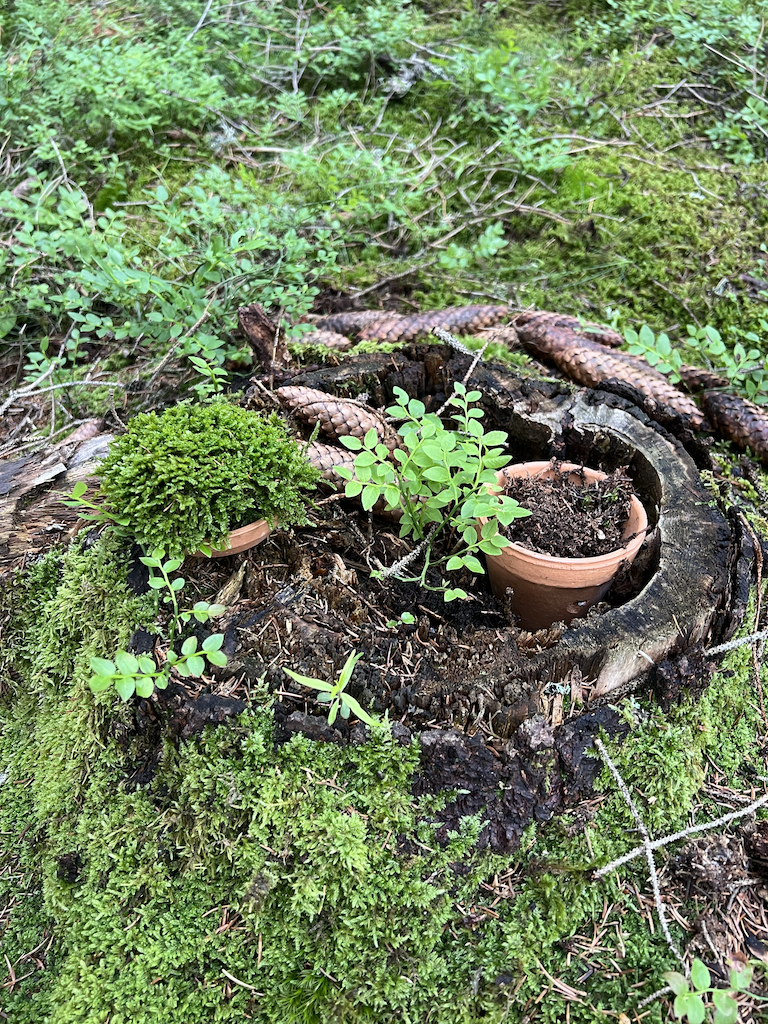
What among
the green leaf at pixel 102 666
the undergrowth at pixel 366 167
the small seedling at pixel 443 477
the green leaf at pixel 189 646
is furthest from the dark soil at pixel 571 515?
the undergrowth at pixel 366 167

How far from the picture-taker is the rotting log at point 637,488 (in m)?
1.98

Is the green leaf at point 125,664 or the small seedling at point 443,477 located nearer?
the green leaf at point 125,664

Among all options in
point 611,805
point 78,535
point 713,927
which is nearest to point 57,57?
point 78,535

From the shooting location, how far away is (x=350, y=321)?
11.8 feet

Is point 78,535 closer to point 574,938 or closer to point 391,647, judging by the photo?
point 391,647

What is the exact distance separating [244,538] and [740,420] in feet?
7.28

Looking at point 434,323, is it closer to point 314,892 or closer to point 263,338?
point 263,338

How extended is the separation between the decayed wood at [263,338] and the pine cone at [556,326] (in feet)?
4.04

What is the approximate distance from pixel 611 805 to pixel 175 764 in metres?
1.24

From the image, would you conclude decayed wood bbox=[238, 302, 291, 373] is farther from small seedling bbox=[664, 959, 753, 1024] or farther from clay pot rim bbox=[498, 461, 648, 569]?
small seedling bbox=[664, 959, 753, 1024]

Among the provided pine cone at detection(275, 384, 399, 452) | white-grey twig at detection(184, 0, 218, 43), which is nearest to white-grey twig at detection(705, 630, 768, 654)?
A: pine cone at detection(275, 384, 399, 452)

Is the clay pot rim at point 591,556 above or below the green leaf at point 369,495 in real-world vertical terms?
below

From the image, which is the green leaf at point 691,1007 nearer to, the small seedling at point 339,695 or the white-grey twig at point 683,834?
the white-grey twig at point 683,834

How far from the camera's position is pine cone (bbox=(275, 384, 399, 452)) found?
258cm
